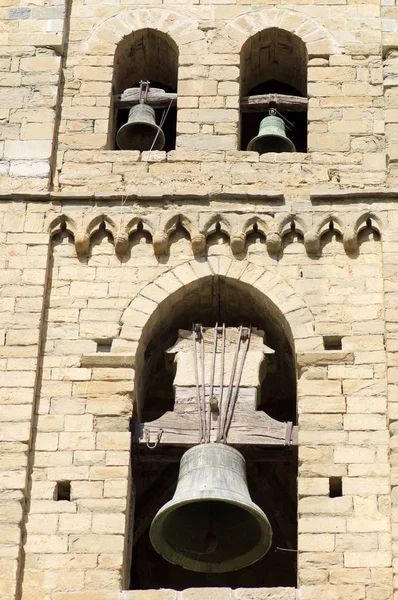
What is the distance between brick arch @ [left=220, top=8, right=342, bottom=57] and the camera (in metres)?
16.2

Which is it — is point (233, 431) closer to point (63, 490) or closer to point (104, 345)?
point (104, 345)

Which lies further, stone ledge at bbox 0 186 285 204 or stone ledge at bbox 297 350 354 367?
stone ledge at bbox 0 186 285 204

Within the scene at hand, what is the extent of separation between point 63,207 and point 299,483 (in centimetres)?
304

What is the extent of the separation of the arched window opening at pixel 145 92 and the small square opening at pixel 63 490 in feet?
10.8

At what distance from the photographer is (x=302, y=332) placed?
14258 mm

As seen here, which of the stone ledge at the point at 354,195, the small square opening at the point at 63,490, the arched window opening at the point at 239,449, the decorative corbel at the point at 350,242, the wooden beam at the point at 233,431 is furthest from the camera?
the stone ledge at the point at 354,195

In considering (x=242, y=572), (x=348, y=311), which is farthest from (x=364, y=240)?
(x=242, y=572)

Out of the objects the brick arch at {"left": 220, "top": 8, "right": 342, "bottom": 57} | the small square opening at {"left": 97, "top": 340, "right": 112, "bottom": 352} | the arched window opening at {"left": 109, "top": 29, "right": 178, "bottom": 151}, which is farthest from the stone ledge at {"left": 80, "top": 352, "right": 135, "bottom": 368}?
the brick arch at {"left": 220, "top": 8, "right": 342, "bottom": 57}

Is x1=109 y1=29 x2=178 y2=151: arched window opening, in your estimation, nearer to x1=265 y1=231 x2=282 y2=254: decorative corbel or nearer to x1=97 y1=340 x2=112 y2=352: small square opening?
x1=265 y1=231 x2=282 y2=254: decorative corbel

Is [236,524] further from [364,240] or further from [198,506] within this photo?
[364,240]

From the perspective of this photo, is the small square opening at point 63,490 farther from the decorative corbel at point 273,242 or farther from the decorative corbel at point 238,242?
the decorative corbel at point 273,242

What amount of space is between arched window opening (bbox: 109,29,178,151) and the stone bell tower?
2 centimetres

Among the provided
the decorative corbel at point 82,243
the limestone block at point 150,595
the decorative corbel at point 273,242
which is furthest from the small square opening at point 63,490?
the decorative corbel at point 273,242

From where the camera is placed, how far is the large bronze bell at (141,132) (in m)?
15.7
